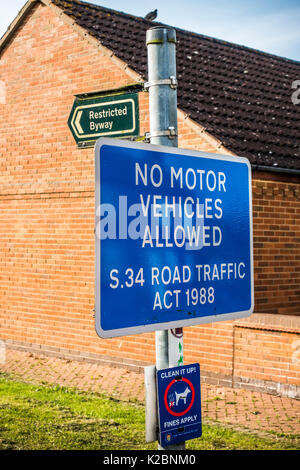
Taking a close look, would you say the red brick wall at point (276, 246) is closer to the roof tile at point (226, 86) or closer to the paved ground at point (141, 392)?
the roof tile at point (226, 86)

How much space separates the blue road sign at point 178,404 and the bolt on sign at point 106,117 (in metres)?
1.30

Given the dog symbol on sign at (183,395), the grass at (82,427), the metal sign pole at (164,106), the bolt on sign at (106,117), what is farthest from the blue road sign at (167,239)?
the grass at (82,427)

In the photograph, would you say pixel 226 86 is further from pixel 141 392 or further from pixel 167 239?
pixel 167 239

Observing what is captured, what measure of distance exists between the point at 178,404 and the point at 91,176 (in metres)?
8.83

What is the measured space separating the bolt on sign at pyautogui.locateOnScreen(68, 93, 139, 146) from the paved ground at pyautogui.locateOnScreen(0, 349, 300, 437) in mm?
4505

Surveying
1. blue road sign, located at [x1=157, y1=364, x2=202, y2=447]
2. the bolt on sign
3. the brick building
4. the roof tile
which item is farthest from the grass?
the roof tile

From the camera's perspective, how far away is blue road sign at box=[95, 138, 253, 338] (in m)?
2.15

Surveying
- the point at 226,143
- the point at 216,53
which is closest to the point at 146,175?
the point at 226,143

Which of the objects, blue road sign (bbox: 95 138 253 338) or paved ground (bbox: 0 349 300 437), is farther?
paved ground (bbox: 0 349 300 437)

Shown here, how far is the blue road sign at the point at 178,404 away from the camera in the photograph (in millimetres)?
2533

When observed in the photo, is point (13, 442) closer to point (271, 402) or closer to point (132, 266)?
point (271, 402)

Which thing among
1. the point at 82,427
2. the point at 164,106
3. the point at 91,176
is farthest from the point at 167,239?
the point at 91,176

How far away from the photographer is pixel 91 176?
442 inches

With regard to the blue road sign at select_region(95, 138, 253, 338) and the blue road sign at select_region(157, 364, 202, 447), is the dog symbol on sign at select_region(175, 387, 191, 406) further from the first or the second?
the blue road sign at select_region(95, 138, 253, 338)
